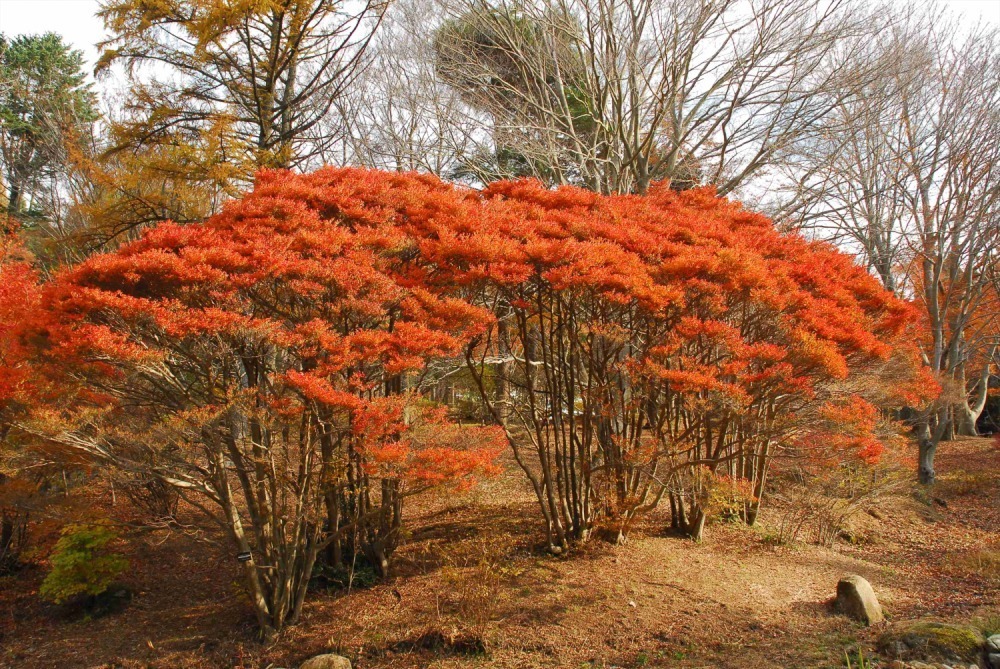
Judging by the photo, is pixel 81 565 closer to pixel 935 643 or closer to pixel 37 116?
pixel 935 643

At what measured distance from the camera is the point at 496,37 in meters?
11.7

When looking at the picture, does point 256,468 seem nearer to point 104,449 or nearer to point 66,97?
point 104,449

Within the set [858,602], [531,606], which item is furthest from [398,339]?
[858,602]

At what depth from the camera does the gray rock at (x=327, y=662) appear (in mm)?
4922

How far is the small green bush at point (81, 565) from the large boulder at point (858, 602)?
7.64 metres

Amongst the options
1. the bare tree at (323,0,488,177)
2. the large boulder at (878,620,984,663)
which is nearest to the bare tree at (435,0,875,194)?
the bare tree at (323,0,488,177)

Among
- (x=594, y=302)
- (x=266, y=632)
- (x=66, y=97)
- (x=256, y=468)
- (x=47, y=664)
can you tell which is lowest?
(x=47, y=664)

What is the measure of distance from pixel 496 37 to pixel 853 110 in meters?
6.72

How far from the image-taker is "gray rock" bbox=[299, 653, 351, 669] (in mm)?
4922

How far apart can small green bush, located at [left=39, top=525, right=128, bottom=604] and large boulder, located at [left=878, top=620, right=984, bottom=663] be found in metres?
7.68

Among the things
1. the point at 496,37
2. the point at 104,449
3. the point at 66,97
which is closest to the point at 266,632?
the point at 104,449

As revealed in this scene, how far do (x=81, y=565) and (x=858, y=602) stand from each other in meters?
8.05

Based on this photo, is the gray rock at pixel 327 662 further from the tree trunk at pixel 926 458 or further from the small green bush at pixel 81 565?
the tree trunk at pixel 926 458

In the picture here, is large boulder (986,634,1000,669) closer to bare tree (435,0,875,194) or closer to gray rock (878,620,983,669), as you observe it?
gray rock (878,620,983,669)
